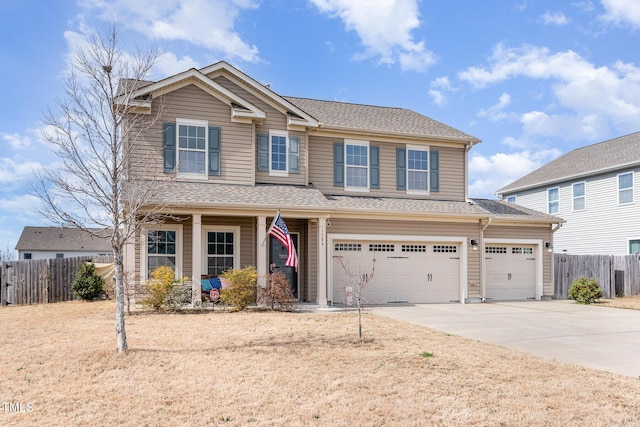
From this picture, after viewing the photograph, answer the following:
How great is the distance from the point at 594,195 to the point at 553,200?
2732 mm

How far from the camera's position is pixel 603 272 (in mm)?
20344

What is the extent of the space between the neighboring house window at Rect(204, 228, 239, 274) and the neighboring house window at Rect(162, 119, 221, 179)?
1838 mm

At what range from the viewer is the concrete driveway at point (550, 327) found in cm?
837

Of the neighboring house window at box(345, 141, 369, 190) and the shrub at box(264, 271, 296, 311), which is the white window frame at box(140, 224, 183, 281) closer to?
the shrub at box(264, 271, 296, 311)

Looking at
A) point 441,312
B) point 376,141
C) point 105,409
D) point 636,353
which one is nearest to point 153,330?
point 105,409

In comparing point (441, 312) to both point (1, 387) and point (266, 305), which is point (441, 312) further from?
point (1, 387)

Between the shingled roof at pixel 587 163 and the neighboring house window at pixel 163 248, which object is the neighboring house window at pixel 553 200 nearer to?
the shingled roof at pixel 587 163

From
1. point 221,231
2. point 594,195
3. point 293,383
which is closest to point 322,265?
point 221,231

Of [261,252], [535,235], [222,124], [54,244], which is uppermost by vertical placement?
[222,124]

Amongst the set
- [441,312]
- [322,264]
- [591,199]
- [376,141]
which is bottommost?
[441,312]

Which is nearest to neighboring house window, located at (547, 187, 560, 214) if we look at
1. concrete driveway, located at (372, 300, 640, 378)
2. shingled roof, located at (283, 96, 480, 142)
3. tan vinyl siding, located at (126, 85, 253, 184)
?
concrete driveway, located at (372, 300, 640, 378)

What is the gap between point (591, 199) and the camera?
24391 mm

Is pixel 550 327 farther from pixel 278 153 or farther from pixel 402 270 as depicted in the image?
pixel 278 153

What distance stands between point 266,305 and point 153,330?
4132 mm
